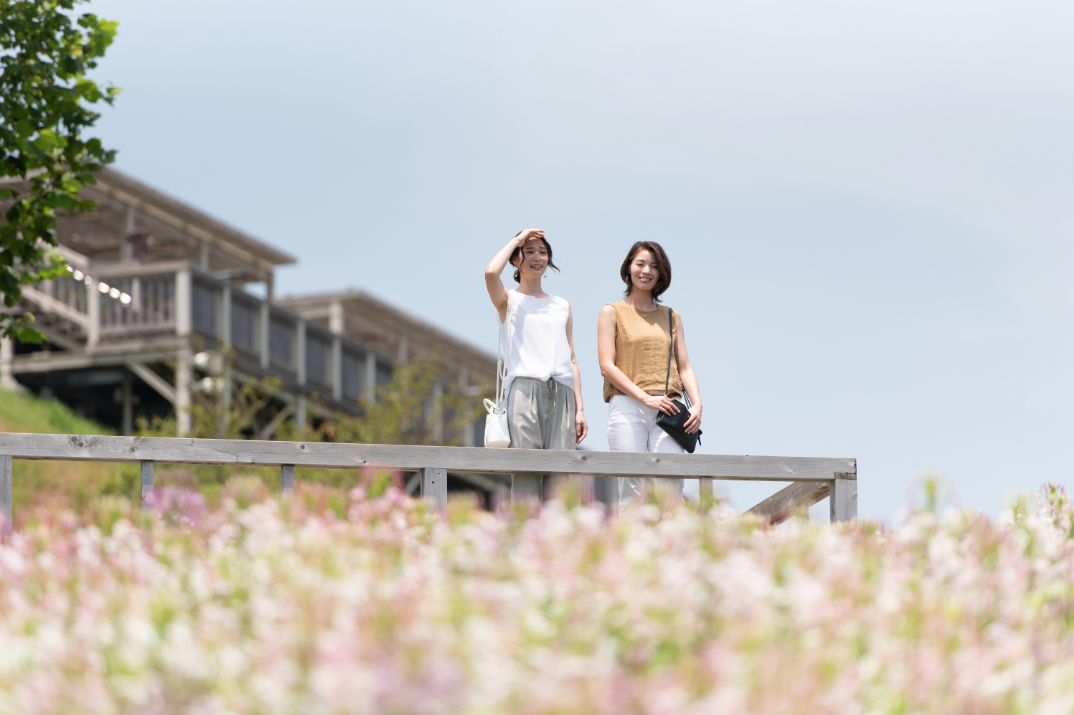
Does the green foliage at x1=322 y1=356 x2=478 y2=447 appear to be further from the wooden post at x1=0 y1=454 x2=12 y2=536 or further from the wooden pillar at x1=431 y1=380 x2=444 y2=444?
the wooden post at x1=0 y1=454 x2=12 y2=536

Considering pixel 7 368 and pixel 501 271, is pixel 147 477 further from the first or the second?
pixel 7 368

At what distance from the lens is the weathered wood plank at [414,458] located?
551 cm

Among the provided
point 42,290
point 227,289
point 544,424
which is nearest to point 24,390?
point 42,290

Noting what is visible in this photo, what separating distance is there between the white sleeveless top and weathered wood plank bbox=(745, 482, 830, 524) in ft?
3.95

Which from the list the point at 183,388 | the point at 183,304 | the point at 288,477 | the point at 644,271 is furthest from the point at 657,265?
the point at 183,304

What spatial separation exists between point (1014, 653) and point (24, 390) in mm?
19825

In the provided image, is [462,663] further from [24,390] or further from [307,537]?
[24,390]

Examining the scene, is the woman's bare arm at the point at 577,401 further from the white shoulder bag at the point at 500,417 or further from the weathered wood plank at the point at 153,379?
the weathered wood plank at the point at 153,379

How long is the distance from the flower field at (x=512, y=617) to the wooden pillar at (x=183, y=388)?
50.1ft

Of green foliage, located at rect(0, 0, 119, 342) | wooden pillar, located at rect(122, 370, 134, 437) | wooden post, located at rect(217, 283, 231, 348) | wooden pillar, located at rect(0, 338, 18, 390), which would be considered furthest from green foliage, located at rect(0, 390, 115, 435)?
green foliage, located at rect(0, 0, 119, 342)

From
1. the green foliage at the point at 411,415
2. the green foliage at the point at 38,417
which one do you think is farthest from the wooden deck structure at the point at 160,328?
the green foliage at the point at 38,417

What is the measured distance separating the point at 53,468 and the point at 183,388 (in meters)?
2.84

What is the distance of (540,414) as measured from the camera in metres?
6.33

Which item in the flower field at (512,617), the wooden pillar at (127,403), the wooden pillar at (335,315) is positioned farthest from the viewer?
the wooden pillar at (335,315)
